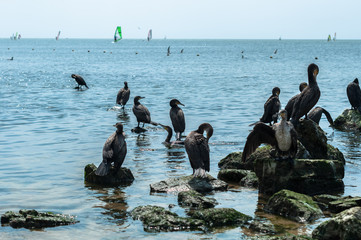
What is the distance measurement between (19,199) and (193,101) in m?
23.1

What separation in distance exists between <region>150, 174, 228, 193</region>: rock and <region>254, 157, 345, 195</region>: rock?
1048mm

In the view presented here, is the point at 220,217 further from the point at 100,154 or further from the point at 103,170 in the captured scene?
the point at 100,154

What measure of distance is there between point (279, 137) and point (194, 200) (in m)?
2.38

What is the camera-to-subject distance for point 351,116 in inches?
885

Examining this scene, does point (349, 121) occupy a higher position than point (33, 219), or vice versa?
point (349, 121)

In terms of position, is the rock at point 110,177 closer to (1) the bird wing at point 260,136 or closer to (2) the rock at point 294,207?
(1) the bird wing at point 260,136

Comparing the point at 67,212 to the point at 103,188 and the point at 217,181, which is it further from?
the point at 217,181

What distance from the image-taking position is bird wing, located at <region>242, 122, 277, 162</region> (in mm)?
11883

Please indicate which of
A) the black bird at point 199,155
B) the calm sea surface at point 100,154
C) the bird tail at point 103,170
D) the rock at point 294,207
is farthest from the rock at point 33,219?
the rock at point 294,207

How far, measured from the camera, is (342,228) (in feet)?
28.8

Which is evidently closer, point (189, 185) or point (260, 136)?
point (260, 136)

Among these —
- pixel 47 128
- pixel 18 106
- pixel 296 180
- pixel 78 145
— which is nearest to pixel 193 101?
pixel 18 106

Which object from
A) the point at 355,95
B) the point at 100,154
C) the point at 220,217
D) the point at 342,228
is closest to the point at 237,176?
the point at 220,217

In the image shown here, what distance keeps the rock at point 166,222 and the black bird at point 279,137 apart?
117 inches
